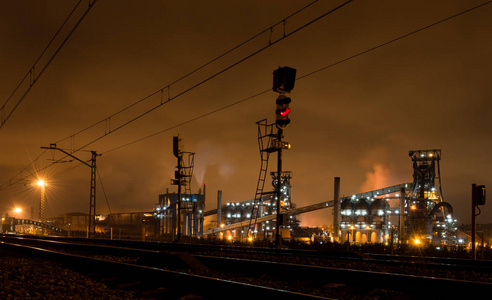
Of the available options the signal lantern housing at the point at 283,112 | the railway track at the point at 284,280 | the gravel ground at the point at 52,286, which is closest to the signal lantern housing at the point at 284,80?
the signal lantern housing at the point at 283,112

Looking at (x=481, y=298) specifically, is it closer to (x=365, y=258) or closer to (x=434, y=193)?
(x=365, y=258)

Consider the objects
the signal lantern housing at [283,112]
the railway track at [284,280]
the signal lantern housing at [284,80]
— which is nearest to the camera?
the railway track at [284,280]

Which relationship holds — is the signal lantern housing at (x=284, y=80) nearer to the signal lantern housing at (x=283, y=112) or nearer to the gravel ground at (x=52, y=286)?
the signal lantern housing at (x=283, y=112)

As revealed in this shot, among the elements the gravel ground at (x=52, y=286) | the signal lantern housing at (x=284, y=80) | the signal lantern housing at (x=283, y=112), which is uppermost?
the signal lantern housing at (x=284, y=80)

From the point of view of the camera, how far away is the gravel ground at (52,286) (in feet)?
22.7

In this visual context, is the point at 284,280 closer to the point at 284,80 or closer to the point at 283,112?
the point at 283,112

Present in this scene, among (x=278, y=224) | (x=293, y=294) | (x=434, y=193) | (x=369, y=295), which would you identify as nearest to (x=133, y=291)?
(x=293, y=294)

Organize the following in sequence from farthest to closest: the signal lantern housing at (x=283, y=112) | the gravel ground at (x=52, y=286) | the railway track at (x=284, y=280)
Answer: the signal lantern housing at (x=283, y=112) < the gravel ground at (x=52, y=286) < the railway track at (x=284, y=280)

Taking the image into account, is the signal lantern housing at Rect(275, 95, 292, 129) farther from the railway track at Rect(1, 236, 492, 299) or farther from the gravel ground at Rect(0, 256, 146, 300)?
the gravel ground at Rect(0, 256, 146, 300)

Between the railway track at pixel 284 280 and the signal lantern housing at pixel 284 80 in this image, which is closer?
the railway track at pixel 284 280

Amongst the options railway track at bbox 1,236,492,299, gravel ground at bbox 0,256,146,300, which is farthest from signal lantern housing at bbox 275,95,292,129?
gravel ground at bbox 0,256,146,300

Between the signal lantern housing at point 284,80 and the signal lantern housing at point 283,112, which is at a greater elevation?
the signal lantern housing at point 284,80

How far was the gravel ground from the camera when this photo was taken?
691 centimetres

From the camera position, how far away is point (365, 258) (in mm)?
12914
